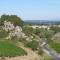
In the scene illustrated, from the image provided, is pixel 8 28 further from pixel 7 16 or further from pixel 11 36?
pixel 7 16

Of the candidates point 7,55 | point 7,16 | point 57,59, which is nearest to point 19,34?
point 57,59

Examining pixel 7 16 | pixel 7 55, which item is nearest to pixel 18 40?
pixel 7 55

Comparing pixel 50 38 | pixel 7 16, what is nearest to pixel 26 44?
pixel 50 38

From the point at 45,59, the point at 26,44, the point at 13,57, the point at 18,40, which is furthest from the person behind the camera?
the point at 18,40

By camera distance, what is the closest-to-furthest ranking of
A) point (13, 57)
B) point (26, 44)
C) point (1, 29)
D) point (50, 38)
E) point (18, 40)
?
point (13, 57), point (26, 44), point (18, 40), point (1, 29), point (50, 38)

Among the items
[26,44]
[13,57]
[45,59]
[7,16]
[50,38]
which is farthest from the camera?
[7,16]

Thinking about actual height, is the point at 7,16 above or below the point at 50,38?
above

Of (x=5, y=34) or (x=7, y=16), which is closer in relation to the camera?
(x=5, y=34)

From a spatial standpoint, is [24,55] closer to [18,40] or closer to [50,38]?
[18,40]

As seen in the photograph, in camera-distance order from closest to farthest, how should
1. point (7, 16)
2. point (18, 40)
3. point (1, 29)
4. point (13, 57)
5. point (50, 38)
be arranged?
point (13, 57)
point (18, 40)
point (1, 29)
point (50, 38)
point (7, 16)
